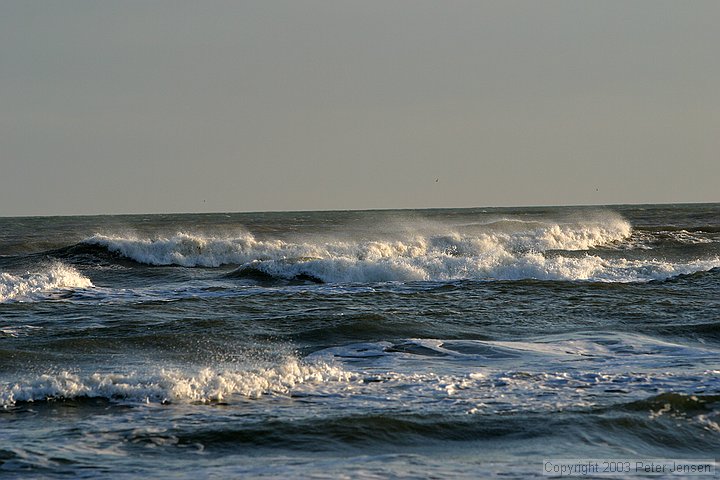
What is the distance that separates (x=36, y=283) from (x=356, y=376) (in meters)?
12.6

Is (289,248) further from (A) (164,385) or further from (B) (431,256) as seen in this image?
(A) (164,385)

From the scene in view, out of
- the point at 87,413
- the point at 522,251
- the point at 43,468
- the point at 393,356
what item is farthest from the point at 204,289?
the point at 522,251

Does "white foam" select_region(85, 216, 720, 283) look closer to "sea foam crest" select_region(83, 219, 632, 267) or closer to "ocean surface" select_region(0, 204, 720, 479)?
"sea foam crest" select_region(83, 219, 632, 267)

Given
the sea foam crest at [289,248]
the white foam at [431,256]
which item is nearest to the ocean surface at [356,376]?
the white foam at [431,256]

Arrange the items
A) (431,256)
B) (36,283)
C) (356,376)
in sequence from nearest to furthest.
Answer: (356,376) < (36,283) < (431,256)

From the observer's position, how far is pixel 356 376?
10781mm

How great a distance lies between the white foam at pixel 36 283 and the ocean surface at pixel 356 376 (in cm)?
8

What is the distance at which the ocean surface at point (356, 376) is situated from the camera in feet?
25.4

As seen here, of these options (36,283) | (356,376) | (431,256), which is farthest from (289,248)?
(356,376)

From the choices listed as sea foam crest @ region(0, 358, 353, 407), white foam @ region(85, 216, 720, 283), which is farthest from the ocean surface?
white foam @ region(85, 216, 720, 283)

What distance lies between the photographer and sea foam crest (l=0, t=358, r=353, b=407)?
962 cm

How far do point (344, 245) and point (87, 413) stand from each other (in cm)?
2748

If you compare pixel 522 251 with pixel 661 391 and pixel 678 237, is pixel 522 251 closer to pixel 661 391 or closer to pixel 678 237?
pixel 678 237

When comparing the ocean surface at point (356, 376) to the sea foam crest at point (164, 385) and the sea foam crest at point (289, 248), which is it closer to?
the sea foam crest at point (164, 385)
